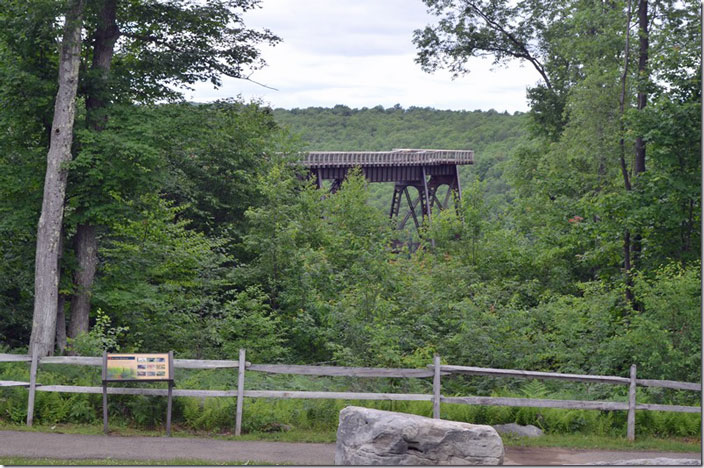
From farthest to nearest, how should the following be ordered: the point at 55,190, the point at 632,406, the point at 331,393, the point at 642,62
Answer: the point at 642,62, the point at 55,190, the point at 632,406, the point at 331,393

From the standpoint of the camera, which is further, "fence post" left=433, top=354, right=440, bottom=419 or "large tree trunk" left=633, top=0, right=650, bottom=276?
"large tree trunk" left=633, top=0, right=650, bottom=276

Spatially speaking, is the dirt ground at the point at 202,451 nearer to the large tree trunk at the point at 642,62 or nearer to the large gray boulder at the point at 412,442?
the large gray boulder at the point at 412,442

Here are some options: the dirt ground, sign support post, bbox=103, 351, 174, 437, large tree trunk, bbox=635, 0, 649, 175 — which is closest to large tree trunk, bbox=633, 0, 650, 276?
large tree trunk, bbox=635, 0, 649, 175

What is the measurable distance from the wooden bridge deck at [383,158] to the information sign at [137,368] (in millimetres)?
28790

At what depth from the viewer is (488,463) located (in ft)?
32.6

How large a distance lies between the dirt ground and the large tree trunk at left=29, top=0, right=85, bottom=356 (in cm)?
367

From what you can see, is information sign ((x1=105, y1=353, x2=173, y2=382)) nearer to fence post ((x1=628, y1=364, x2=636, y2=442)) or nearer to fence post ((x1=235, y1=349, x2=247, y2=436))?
fence post ((x1=235, y1=349, x2=247, y2=436))

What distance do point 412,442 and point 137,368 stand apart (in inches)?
172

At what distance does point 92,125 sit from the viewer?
54.2 ft

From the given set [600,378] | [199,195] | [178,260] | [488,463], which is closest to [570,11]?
[199,195]

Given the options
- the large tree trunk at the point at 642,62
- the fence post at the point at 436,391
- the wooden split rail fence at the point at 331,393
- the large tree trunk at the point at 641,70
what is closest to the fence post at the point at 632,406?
the wooden split rail fence at the point at 331,393

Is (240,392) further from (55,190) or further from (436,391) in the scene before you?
(55,190)

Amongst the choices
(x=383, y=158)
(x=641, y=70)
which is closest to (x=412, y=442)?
(x=641, y=70)

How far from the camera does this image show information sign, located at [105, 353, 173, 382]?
11586 millimetres
